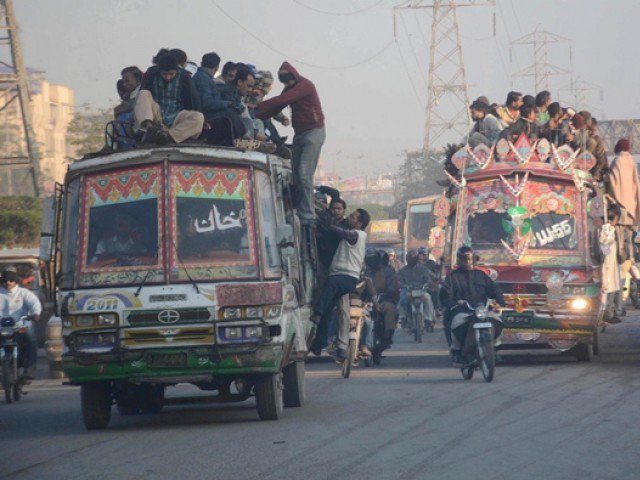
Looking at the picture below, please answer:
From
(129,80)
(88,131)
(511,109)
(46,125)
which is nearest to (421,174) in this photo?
(46,125)

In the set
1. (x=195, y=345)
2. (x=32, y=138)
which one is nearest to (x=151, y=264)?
(x=195, y=345)

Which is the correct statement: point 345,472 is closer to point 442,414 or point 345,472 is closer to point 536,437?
point 536,437

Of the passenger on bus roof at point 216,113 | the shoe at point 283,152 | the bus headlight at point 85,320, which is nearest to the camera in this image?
the bus headlight at point 85,320

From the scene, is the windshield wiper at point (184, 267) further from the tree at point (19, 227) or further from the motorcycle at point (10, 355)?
the tree at point (19, 227)

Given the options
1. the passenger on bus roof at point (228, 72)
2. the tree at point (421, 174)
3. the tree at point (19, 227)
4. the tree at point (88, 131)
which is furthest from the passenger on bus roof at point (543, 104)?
the tree at point (421, 174)

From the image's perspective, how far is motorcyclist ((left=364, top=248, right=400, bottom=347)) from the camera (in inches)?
771

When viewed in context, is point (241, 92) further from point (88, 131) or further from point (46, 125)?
point (46, 125)

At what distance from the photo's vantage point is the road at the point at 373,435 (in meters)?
9.10

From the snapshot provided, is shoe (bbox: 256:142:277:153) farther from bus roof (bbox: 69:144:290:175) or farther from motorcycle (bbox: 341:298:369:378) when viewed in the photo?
motorcycle (bbox: 341:298:369:378)

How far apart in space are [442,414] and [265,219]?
2443mm

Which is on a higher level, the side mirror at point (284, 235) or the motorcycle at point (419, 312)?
the side mirror at point (284, 235)

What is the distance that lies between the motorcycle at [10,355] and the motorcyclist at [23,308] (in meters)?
0.15

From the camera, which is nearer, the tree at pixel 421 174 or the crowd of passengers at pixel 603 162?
the crowd of passengers at pixel 603 162

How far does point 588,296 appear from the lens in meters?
18.5
